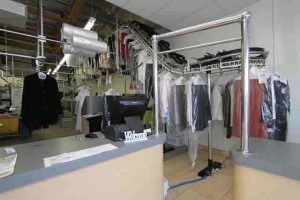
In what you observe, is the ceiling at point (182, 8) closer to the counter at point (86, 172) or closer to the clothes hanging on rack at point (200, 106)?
the clothes hanging on rack at point (200, 106)

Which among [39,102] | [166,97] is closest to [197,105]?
[166,97]

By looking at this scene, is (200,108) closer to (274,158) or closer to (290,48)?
(290,48)

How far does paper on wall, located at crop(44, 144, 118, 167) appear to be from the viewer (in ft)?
3.12

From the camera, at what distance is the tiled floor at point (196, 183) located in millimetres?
2072

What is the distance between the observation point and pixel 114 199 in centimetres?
118

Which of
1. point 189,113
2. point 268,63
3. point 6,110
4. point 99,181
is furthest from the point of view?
point 6,110

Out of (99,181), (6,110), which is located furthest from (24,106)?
(6,110)

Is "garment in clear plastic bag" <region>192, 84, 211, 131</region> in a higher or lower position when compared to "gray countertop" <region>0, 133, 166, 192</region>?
higher

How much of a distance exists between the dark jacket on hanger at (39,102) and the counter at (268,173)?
3.09 m

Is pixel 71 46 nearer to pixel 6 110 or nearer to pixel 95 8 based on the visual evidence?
pixel 95 8

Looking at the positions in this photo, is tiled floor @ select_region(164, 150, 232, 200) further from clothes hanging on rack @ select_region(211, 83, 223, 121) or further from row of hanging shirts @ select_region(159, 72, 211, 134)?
clothes hanging on rack @ select_region(211, 83, 223, 121)

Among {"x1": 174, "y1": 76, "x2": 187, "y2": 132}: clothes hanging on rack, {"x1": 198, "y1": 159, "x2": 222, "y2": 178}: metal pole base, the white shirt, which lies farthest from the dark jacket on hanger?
{"x1": 198, "y1": 159, "x2": 222, "y2": 178}: metal pole base

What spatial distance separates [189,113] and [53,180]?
1.94 metres

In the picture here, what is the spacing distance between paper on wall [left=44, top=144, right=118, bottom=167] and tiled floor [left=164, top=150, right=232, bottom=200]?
50.9 inches
